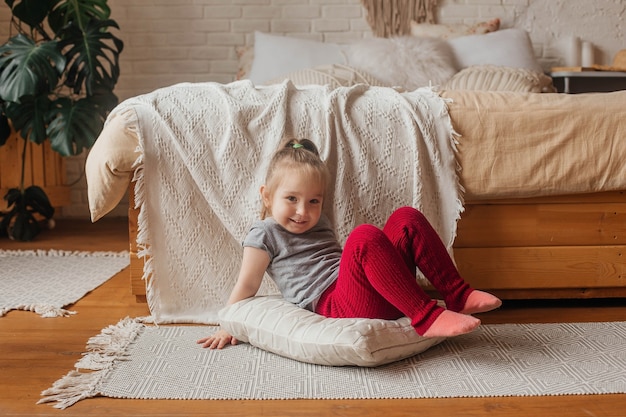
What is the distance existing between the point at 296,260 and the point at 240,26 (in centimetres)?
250

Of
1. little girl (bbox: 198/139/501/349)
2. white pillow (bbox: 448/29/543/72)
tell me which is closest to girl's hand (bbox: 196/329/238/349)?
little girl (bbox: 198/139/501/349)

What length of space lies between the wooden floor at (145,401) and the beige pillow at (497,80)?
124 centimetres

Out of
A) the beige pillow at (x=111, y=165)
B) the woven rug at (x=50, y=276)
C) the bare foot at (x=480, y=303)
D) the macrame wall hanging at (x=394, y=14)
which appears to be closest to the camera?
the bare foot at (x=480, y=303)

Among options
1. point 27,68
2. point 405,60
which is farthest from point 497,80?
point 27,68

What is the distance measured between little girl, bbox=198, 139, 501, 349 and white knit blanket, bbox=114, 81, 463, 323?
0.44 ft

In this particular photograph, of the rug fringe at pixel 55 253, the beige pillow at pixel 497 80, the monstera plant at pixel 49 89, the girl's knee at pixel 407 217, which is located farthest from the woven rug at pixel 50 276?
the beige pillow at pixel 497 80

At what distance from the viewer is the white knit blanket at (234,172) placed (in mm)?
1867

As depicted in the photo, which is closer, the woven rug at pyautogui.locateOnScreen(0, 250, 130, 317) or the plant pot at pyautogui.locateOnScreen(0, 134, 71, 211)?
the woven rug at pyautogui.locateOnScreen(0, 250, 130, 317)

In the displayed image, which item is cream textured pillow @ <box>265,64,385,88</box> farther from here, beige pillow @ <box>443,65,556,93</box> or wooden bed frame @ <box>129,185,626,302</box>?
wooden bed frame @ <box>129,185,626,302</box>

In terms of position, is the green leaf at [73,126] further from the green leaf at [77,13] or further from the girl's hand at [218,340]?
the girl's hand at [218,340]

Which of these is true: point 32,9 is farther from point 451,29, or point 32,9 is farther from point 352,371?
point 352,371

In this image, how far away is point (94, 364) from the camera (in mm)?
1523

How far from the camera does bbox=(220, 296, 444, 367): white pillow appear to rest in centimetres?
145

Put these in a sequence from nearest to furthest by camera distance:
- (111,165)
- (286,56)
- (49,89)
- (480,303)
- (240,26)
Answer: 1. (480,303)
2. (111,165)
3. (49,89)
4. (286,56)
5. (240,26)
